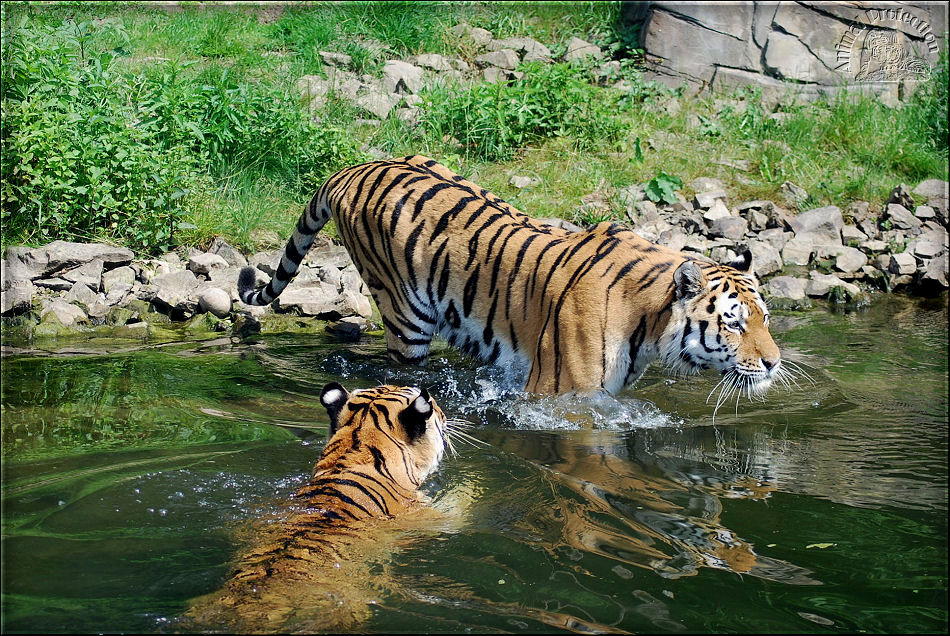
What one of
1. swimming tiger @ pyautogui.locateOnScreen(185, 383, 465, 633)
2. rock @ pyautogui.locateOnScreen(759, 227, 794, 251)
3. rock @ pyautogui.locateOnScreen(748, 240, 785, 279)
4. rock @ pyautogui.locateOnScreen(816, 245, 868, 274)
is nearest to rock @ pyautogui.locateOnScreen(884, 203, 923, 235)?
rock @ pyautogui.locateOnScreen(816, 245, 868, 274)

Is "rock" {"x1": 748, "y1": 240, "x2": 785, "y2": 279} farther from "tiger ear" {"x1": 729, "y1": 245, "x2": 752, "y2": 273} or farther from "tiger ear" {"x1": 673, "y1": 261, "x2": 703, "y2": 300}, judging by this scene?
"tiger ear" {"x1": 673, "y1": 261, "x2": 703, "y2": 300}

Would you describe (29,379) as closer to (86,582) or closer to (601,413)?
(86,582)

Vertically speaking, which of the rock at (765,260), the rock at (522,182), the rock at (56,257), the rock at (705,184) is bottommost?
the rock at (56,257)

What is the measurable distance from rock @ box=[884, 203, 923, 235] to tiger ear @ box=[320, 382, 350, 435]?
6.01 meters

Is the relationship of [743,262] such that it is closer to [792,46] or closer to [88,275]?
[88,275]

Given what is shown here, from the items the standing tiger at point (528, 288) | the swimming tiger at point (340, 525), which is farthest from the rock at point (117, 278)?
the swimming tiger at point (340, 525)

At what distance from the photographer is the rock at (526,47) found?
1003 cm

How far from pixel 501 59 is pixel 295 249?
4797 millimetres

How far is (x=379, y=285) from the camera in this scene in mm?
5617

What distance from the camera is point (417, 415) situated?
3.74 m

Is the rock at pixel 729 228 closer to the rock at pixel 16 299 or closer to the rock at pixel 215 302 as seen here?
the rock at pixel 215 302

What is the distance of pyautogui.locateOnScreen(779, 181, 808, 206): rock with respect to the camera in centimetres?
841

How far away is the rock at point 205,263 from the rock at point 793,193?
15.9 ft

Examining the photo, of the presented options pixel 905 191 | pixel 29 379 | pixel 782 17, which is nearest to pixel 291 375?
pixel 29 379
